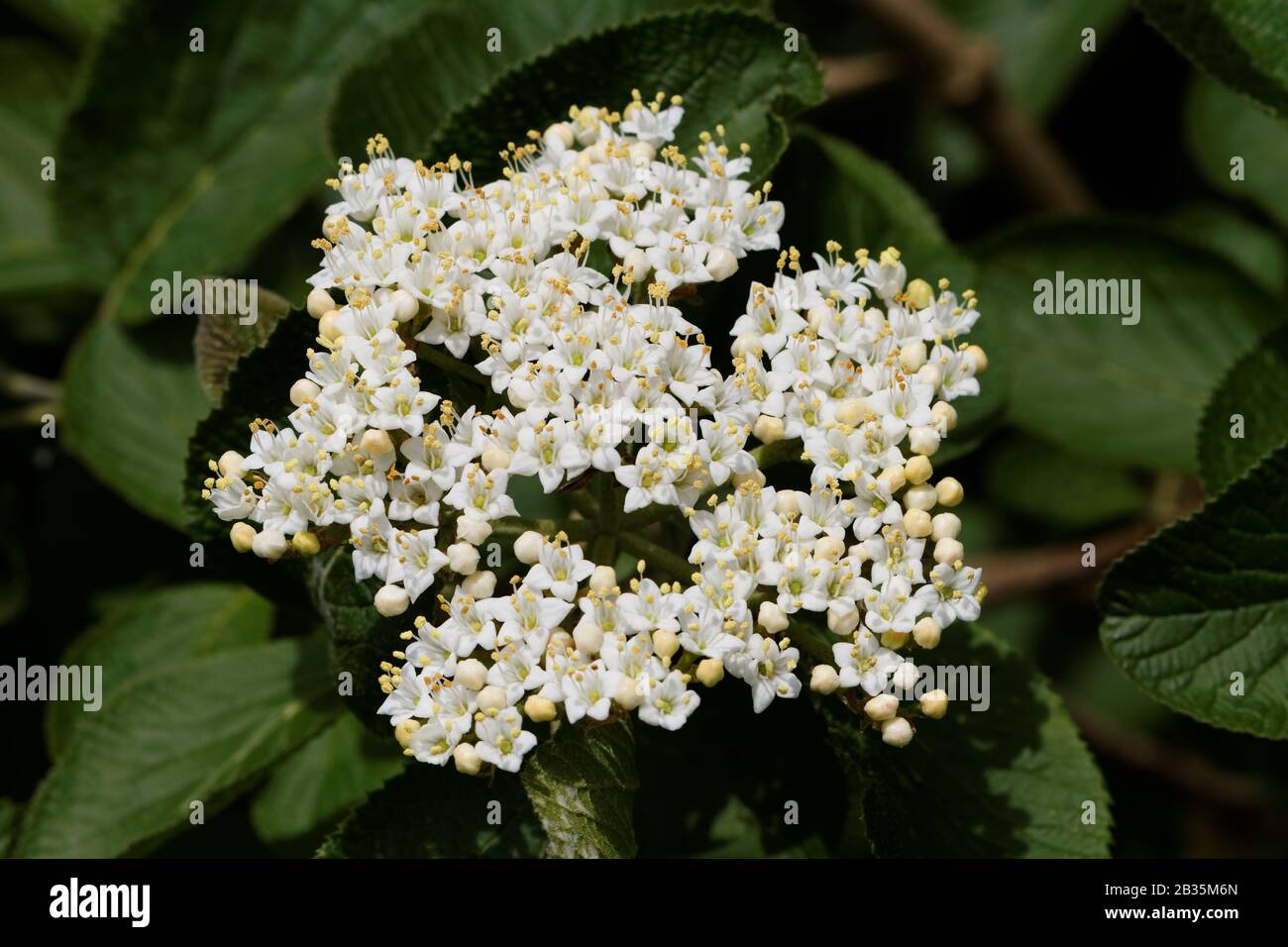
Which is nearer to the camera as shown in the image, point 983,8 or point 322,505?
point 322,505

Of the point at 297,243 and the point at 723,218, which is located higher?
the point at 297,243

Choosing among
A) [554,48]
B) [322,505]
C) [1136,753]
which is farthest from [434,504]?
[1136,753]

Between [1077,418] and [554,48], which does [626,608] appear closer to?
[554,48]

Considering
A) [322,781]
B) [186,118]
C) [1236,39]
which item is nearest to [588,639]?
[322,781]

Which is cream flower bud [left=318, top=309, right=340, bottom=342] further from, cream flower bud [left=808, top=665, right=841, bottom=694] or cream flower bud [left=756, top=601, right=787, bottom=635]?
cream flower bud [left=808, top=665, right=841, bottom=694]

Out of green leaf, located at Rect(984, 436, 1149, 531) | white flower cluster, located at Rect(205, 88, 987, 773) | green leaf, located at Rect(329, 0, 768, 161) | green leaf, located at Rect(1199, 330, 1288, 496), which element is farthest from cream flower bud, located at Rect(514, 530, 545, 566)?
green leaf, located at Rect(984, 436, 1149, 531)

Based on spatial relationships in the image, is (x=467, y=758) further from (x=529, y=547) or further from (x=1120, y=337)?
(x=1120, y=337)

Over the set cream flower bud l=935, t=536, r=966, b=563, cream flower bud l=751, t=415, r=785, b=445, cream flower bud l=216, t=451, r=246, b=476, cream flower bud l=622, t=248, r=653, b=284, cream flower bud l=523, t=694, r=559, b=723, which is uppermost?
cream flower bud l=622, t=248, r=653, b=284
